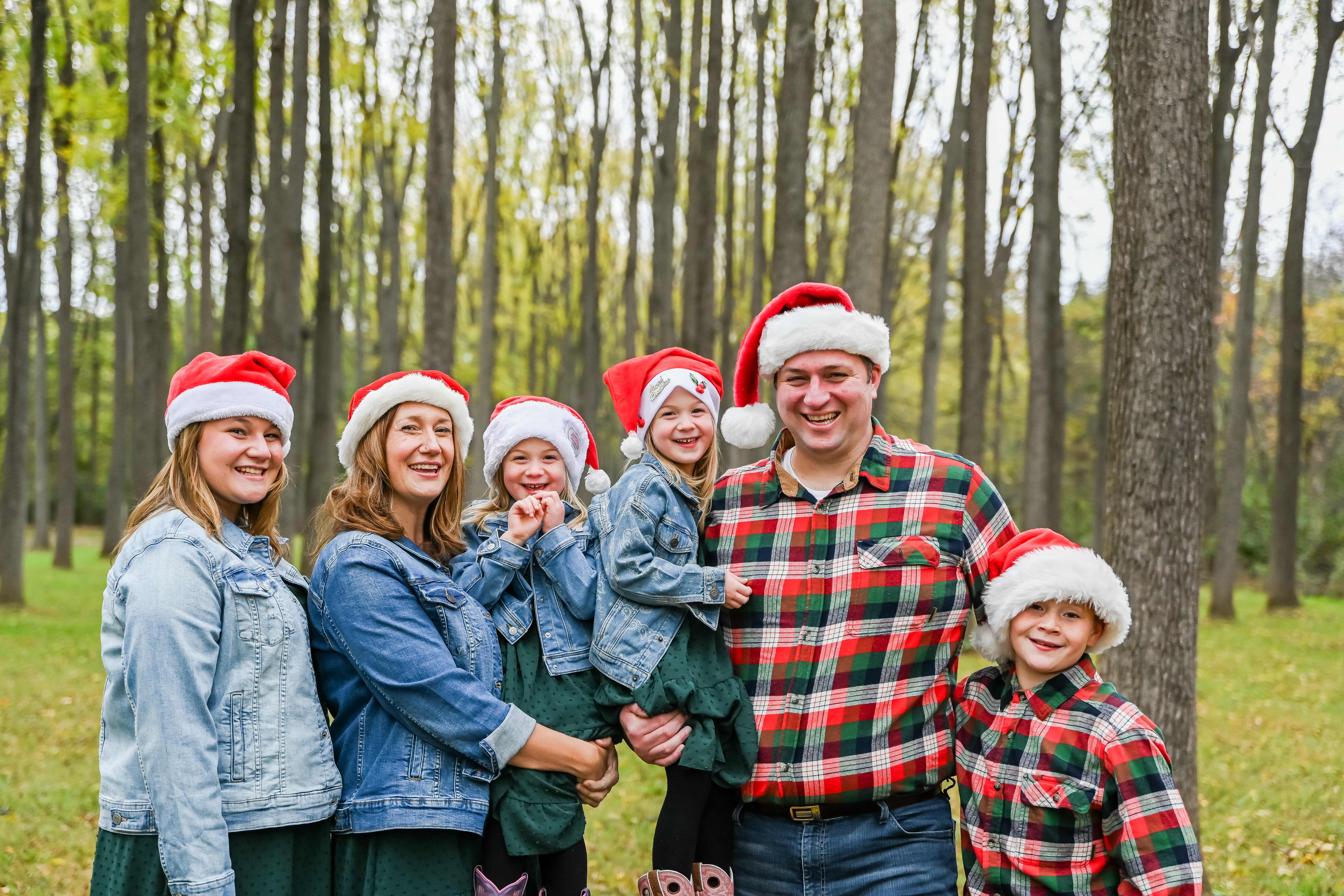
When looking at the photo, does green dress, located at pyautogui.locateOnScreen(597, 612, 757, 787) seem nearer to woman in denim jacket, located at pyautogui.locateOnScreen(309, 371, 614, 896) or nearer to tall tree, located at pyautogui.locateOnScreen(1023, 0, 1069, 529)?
woman in denim jacket, located at pyautogui.locateOnScreen(309, 371, 614, 896)

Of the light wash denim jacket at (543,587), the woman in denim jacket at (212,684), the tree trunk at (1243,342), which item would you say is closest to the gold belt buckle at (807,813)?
the light wash denim jacket at (543,587)

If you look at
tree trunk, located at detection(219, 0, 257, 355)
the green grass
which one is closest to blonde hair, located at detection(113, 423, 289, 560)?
the green grass

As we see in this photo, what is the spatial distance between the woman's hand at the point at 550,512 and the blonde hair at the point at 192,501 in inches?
30.3

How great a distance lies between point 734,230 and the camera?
1809cm

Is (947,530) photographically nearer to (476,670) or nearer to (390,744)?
(476,670)

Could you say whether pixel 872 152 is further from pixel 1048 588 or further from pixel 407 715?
pixel 407 715

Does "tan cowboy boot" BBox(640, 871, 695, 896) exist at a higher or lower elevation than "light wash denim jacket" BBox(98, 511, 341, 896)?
lower

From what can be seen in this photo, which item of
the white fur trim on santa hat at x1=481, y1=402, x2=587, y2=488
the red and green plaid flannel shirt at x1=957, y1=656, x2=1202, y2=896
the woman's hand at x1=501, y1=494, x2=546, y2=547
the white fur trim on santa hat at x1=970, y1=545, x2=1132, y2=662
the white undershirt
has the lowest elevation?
the red and green plaid flannel shirt at x1=957, y1=656, x2=1202, y2=896

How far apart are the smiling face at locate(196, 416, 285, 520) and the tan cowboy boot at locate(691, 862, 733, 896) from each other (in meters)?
1.66

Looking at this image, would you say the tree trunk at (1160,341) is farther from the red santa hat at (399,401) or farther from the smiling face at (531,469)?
the red santa hat at (399,401)

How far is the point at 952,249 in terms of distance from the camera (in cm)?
3134

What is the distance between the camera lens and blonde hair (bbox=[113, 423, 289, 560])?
8.71ft

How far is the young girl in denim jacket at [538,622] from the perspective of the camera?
9.18 ft

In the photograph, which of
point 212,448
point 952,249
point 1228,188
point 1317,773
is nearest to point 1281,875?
point 1317,773
